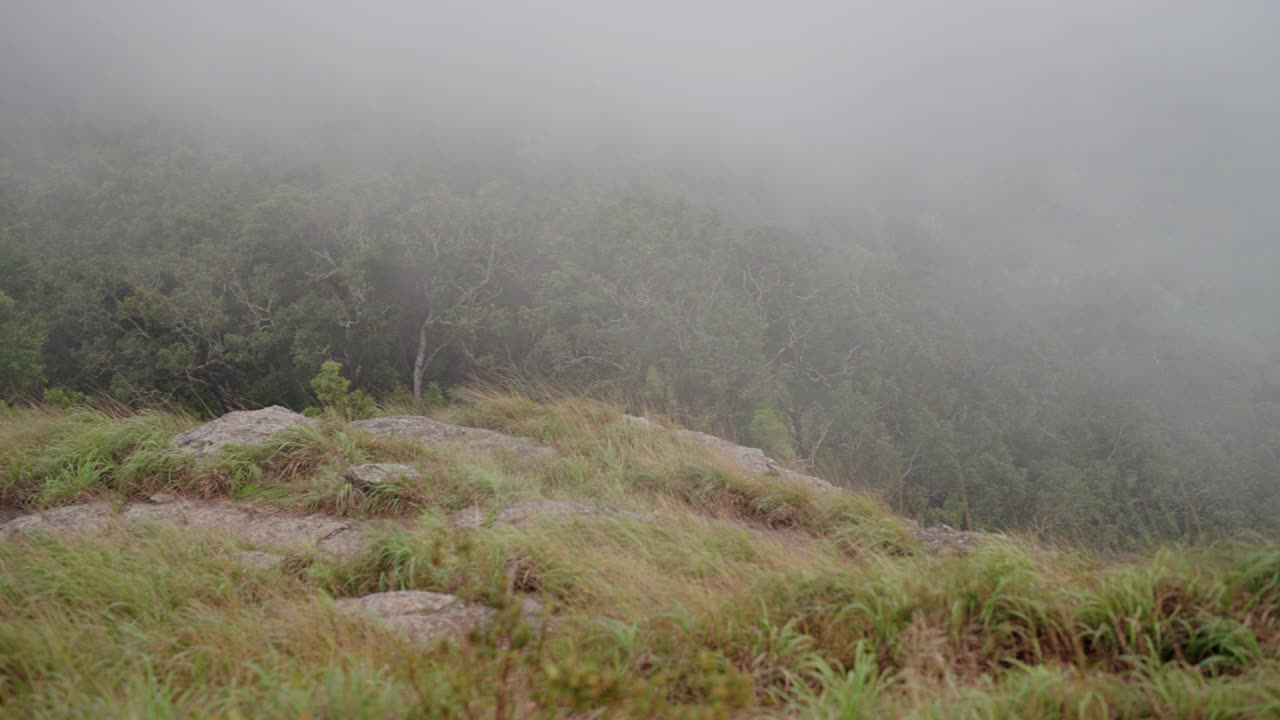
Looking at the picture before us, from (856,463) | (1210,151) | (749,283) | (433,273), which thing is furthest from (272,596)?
(1210,151)

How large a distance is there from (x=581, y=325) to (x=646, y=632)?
25245mm

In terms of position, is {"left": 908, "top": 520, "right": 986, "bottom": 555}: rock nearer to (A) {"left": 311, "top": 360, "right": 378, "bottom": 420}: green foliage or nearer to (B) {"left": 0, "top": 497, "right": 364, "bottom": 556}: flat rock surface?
(B) {"left": 0, "top": 497, "right": 364, "bottom": 556}: flat rock surface

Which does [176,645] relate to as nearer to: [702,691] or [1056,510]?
[702,691]

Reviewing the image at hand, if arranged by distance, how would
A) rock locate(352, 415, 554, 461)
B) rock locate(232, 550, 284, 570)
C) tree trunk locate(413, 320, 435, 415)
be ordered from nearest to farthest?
rock locate(232, 550, 284, 570) < rock locate(352, 415, 554, 461) < tree trunk locate(413, 320, 435, 415)

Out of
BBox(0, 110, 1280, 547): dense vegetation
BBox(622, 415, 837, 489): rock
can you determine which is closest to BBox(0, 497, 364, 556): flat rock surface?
BBox(622, 415, 837, 489): rock

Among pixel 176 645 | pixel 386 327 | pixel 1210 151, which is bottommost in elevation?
pixel 386 327

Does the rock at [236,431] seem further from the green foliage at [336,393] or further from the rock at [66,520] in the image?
the green foliage at [336,393]

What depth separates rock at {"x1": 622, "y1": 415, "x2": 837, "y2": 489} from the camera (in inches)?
233

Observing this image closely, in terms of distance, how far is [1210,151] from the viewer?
430 feet

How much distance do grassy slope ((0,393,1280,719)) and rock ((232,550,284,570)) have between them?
0.30 ft

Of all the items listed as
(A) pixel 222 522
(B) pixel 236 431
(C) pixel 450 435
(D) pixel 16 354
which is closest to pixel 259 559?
(A) pixel 222 522

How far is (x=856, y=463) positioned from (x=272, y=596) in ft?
99.5

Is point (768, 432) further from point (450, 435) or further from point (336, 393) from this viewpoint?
point (450, 435)

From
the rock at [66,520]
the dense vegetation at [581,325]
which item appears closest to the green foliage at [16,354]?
the dense vegetation at [581,325]
